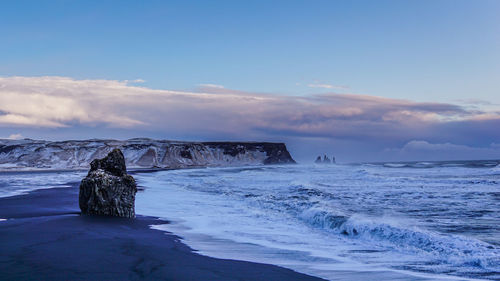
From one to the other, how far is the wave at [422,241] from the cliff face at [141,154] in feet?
272

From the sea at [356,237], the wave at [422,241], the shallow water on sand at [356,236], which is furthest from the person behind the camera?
the wave at [422,241]

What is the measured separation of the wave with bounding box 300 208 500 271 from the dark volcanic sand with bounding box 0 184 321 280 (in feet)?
10.2

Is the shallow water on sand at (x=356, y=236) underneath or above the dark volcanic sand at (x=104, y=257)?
underneath

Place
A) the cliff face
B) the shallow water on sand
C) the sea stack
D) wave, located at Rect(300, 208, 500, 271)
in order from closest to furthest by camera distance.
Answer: the shallow water on sand < wave, located at Rect(300, 208, 500, 271) < the sea stack < the cliff face

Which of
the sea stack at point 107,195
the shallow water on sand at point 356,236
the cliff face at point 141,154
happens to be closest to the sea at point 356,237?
the shallow water on sand at point 356,236

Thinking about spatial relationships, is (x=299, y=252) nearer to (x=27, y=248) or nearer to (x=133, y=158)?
(x=27, y=248)

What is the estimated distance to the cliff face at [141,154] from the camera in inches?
3669

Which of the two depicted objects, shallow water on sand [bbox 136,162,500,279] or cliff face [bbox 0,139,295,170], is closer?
shallow water on sand [bbox 136,162,500,279]

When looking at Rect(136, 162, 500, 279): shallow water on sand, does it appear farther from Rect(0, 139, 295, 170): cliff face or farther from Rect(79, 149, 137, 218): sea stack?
Rect(0, 139, 295, 170): cliff face

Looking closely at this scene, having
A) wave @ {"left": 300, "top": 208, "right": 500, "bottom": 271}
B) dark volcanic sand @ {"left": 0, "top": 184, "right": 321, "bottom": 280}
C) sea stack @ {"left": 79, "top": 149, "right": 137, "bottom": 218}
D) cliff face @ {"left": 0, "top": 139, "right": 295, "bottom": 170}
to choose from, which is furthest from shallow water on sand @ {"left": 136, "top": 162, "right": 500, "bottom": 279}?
cliff face @ {"left": 0, "top": 139, "right": 295, "bottom": 170}

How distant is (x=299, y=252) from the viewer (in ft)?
23.5

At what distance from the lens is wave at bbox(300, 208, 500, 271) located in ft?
21.5

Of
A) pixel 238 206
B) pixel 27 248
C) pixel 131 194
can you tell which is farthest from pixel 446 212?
pixel 27 248

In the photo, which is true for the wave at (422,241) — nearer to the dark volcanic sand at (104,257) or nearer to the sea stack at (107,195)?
the dark volcanic sand at (104,257)
